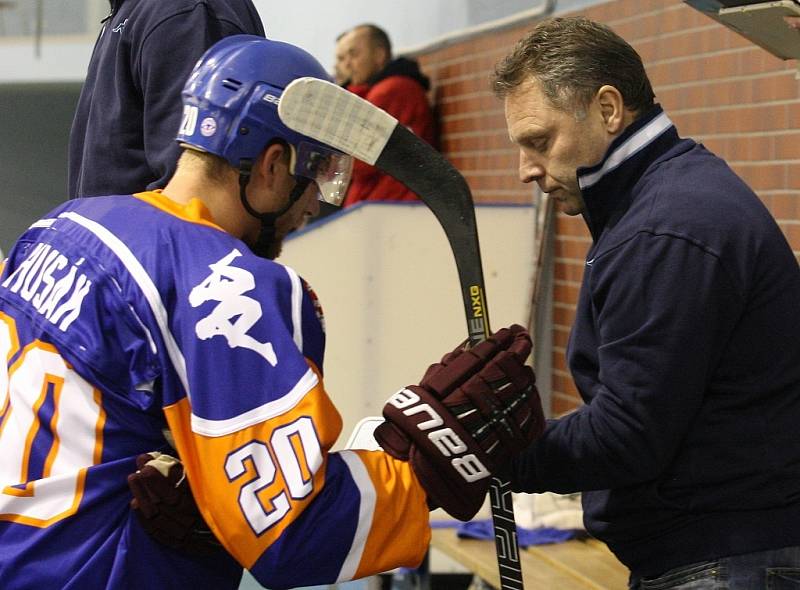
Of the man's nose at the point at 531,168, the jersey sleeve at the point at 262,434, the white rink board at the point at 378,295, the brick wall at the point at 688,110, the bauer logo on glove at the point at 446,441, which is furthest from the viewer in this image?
the white rink board at the point at 378,295

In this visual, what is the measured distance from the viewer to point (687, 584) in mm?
1914

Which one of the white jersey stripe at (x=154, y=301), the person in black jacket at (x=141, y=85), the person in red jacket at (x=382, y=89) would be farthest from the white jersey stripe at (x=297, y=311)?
the person in red jacket at (x=382, y=89)

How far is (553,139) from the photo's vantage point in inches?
80.7

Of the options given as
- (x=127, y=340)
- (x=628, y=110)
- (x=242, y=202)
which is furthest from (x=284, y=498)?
(x=628, y=110)

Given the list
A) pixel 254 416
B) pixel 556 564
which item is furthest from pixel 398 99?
pixel 254 416

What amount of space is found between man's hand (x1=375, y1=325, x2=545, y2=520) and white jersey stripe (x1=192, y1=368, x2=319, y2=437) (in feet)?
0.59

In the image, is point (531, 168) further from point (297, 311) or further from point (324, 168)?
point (297, 311)

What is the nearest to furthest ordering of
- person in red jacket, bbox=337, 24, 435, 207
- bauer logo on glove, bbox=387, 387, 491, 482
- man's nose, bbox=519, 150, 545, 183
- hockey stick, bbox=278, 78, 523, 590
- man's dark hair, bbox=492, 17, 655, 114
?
bauer logo on glove, bbox=387, 387, 491, 482, hockey stick, bbox=278, 78, 523, 590, man's dark hair, bbox=492, 17, 655, 114, man's nose, bbox=519, 150, 545, 183, person in red jacket, bbox=337, 24, 435, 207

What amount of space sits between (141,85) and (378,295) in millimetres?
2372

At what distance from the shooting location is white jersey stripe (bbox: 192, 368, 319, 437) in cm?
156

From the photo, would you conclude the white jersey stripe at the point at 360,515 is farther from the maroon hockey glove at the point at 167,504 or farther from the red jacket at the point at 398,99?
the red jacket at the point at 398,99

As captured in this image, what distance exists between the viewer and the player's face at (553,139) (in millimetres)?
2021

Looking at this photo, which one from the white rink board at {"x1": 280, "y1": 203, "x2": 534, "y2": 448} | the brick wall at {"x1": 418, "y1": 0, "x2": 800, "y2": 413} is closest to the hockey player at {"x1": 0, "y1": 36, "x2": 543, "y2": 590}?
the brick wall at {"x1": 418, "y1": 0, "x2": 800, "y2": 413}

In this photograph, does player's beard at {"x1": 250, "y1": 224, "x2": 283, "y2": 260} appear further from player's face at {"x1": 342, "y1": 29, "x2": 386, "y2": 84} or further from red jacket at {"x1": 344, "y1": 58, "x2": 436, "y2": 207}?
player's face at {"x1": 342, "y1": 29, "x2": 386, "y2": 84}
